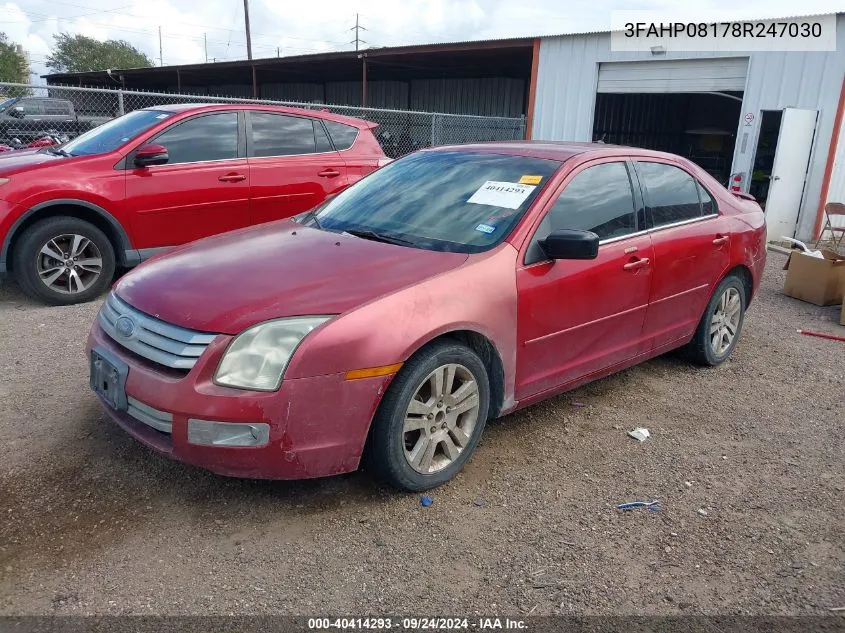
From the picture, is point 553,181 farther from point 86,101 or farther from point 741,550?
point 86,101

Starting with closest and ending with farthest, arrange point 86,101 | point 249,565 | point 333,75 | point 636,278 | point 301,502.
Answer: point 249,565 < point 301,502 < point 636,278 < point 86,101 < point 333,75

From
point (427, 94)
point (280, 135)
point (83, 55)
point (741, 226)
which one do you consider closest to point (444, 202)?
point (741, 226)

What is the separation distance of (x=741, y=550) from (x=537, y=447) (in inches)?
44.7

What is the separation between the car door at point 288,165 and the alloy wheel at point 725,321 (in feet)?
13.1

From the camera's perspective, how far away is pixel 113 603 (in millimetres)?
2379

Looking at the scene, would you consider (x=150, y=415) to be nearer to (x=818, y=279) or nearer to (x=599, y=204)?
(x=599, y=204)

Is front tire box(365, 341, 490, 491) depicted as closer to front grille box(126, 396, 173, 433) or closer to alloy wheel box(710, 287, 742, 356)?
front grille box(126, 396, 173, 433)

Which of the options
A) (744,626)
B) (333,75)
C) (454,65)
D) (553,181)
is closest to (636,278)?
(553,181)

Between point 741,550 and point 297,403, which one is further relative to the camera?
point 741,550

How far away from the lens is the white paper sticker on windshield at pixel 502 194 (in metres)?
3.56

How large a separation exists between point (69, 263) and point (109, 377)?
3.43m

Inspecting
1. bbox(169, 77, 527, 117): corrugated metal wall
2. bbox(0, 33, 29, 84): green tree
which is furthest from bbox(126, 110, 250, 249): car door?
bbox(0, 33, 29, 84): green tree

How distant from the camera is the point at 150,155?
19.5 ft

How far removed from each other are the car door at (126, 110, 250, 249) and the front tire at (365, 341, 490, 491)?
13.4ft
